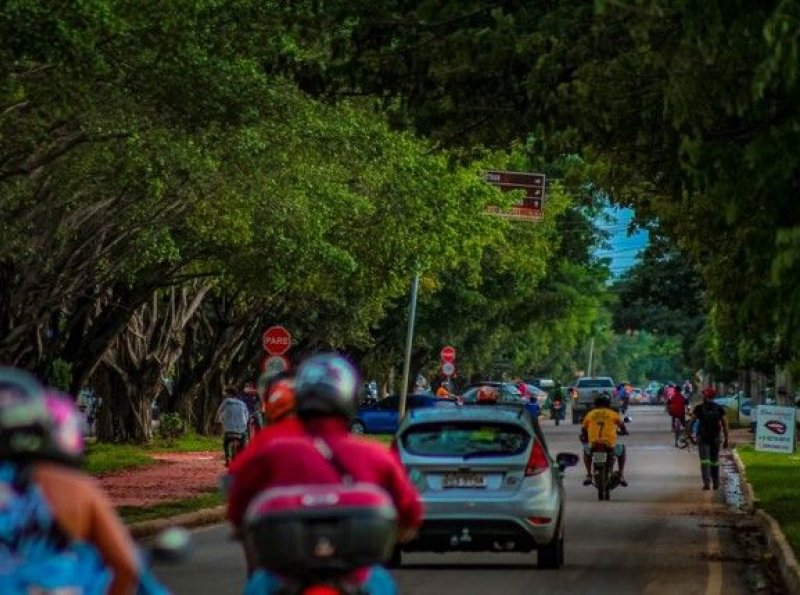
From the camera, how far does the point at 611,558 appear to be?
22672mm

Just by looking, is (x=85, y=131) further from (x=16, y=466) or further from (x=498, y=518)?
(x=16, y=466)

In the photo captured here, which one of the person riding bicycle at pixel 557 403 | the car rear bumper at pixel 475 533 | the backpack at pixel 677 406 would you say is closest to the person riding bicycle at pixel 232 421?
the backpack at pixel 677 406

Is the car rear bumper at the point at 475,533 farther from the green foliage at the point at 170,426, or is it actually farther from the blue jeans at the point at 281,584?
the green foliage at the point at 170,426

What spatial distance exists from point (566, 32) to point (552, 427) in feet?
215

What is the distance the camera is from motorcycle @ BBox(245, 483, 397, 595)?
7918 mm

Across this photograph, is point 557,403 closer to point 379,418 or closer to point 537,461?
point 379,418

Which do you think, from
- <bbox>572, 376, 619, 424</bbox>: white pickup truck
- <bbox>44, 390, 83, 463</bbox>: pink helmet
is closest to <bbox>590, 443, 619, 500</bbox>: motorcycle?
<bbox>44, 390, 83, 463</bbox>: pink helmet

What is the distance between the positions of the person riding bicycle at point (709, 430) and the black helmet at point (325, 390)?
27.3m

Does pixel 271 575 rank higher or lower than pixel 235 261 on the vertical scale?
lower

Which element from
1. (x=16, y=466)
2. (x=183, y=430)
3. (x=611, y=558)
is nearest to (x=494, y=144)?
(x=611, y=558)

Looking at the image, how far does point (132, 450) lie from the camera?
A: 5153 centimetres

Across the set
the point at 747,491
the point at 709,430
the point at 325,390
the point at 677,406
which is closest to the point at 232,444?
the point at 709,430

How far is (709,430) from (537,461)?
15.5m

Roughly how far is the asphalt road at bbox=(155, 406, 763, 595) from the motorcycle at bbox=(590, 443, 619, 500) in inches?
11.9
